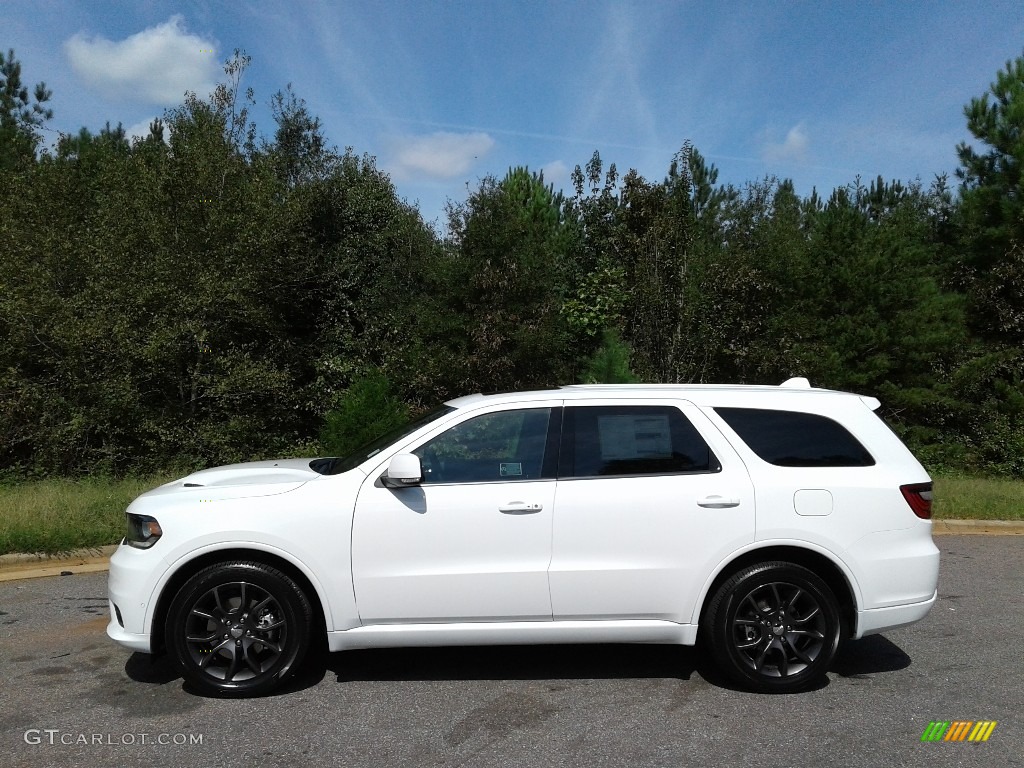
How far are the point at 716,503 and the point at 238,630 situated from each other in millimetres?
2728

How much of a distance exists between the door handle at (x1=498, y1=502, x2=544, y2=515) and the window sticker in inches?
20.3

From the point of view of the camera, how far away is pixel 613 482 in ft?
15.1

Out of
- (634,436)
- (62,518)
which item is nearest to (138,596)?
(634,436)

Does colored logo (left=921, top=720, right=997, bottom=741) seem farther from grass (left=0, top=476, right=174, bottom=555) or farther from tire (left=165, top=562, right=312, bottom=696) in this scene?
grass (left=0, top=476, right=174, bottom=555)

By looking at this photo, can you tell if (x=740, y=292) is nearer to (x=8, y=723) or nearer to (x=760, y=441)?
(x=760, y=441)

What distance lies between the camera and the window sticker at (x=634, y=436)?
15.5 ft

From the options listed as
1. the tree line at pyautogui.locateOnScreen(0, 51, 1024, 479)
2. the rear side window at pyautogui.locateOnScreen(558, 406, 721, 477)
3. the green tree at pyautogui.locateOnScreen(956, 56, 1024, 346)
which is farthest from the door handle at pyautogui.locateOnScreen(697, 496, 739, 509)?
the green tree at pyautogui.locateOnScreen(956, 56, 1024, 346)

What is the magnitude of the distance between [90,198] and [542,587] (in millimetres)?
14856

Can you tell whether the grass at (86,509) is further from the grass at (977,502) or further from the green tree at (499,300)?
the green tree at (499,300)

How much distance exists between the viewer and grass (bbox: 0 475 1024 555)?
776cm

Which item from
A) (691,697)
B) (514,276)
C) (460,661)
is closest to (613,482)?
(691,697)

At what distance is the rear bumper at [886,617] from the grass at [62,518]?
6.74 metres

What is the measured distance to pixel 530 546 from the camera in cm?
449

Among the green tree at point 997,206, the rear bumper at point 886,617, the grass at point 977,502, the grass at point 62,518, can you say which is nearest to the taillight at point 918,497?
the rear bumper at point 886,617
